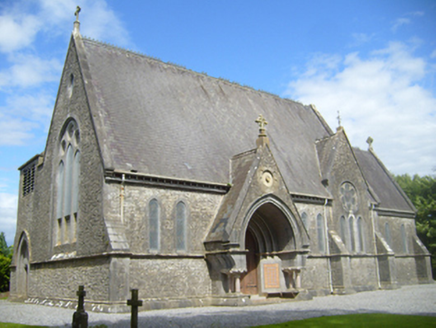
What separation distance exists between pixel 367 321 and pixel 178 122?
16.2 m

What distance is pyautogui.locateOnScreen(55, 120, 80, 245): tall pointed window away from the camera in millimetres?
24500

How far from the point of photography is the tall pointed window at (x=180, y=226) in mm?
22672

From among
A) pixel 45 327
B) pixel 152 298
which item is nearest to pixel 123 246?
pixel 152 298

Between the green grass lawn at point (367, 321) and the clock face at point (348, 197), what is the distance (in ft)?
52.0

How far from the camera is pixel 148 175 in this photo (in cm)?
2173

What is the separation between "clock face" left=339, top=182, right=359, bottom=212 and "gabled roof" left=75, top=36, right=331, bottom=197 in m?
1.88

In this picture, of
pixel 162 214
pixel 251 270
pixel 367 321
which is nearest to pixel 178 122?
pixel 162 214

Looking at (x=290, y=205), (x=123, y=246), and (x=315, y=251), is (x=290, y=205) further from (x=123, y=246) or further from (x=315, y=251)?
(x=123, y=246)

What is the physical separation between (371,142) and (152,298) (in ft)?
107

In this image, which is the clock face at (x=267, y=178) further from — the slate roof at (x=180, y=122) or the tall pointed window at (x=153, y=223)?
the tall pointed window at (x=153, y=223)

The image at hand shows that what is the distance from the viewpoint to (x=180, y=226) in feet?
75.0

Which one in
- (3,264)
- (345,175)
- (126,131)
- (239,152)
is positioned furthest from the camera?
(3,264)

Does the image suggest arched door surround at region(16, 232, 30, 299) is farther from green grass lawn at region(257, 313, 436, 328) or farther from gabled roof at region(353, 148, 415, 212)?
gabled roof at region(353, 148, 415, 212)

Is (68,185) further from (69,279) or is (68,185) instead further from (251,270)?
(251,270)
